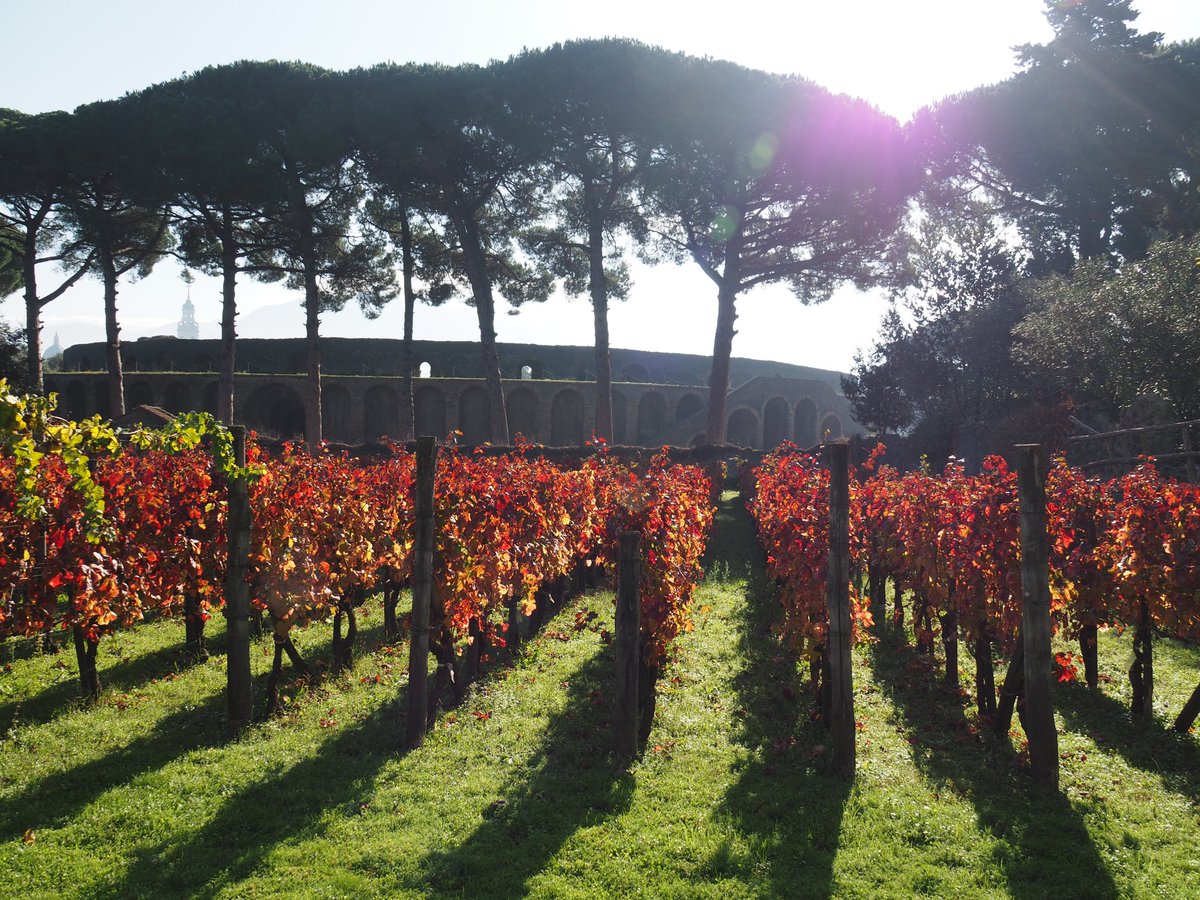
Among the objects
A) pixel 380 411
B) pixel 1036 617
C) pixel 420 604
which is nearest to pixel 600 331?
pixel 380 411

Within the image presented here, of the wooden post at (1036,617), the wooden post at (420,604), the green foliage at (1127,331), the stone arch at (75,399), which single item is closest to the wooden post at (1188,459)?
the green foliage at (1127,331)

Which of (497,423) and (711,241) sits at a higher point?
(711,241)

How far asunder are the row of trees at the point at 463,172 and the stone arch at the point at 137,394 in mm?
9290

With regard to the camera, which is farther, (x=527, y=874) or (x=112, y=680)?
(x=112, y=680)

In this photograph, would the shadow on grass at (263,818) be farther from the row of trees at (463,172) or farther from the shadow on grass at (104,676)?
the row of trees at (463,172)

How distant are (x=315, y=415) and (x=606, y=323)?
9633 millimetres

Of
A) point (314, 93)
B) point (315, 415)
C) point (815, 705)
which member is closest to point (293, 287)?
point (315, 415)

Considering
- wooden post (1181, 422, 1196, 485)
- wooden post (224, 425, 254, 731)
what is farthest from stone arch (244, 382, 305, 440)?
wooden post (1181, 422, 1196, 485)

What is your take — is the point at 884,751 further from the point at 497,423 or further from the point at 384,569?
the point at 497,423

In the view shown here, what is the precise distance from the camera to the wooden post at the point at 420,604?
6.44m

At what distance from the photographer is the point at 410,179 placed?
2605cm

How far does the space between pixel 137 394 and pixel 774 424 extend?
3175 cm

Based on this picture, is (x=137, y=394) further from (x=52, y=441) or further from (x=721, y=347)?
(x=52, y=441)

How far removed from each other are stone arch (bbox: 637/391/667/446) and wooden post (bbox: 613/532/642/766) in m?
35.7
